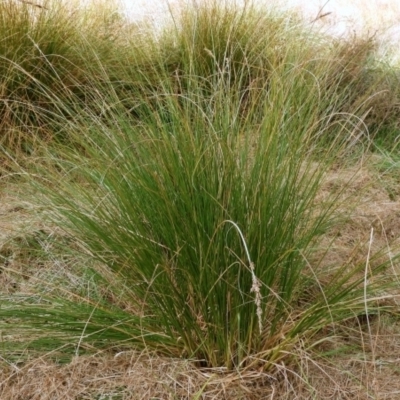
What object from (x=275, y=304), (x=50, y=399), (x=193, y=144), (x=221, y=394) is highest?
(x=193, y=144)

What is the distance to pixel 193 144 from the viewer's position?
1909 millimetres

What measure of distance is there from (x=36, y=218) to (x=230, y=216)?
1.14m

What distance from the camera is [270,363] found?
6.06 feet

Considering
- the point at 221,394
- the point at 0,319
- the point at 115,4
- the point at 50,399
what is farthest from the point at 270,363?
the point at 115,4

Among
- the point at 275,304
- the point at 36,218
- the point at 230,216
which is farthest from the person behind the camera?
the point at 36,218

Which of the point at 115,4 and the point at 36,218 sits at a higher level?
the point at 115,4

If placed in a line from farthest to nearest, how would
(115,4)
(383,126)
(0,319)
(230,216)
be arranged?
1. (115,4)
2. (383,126)
3. (0,319)
4. (230,216)

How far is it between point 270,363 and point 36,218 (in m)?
1.23

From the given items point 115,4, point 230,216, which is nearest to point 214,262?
point 230,216

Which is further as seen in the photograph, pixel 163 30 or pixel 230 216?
pixel 163 30

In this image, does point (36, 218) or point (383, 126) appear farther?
point (383, 126)

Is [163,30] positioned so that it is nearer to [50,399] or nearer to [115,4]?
[115,4]

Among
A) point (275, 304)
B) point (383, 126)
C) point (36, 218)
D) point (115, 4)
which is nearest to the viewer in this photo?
point (275, 304)

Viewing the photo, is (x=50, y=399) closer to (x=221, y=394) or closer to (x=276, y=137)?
(x=221, y=394)
